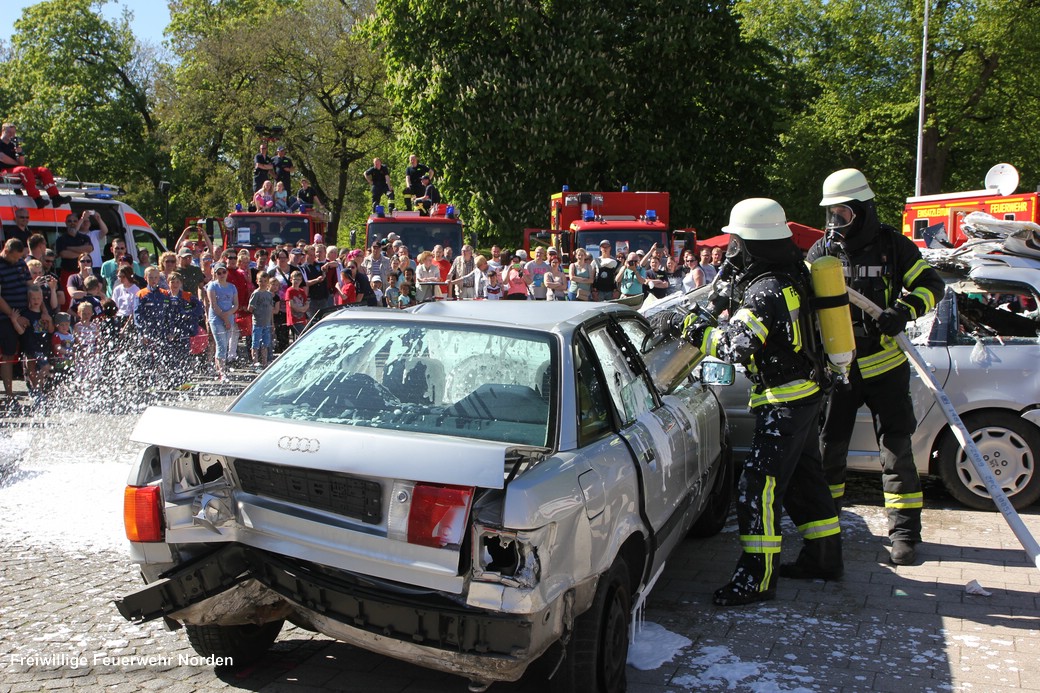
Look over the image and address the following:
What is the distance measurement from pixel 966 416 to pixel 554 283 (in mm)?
9337

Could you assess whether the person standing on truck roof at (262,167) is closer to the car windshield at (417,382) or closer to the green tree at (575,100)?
the green tree at (575,100)

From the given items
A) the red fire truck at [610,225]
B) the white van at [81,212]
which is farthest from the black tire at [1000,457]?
the white van at [81,212]

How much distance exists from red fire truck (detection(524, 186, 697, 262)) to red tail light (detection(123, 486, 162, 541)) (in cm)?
1247

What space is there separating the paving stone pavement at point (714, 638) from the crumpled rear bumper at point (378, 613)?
25.9 inches

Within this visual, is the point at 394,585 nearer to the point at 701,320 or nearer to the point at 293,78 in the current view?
the point at 701,320

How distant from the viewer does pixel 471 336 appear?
13.6 feet

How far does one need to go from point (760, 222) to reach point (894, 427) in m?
1.62

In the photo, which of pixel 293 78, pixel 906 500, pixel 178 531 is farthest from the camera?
pixel 293 78

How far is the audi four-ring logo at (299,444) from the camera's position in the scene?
10.8 ft

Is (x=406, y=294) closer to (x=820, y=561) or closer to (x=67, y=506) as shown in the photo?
(x=67, y=506)

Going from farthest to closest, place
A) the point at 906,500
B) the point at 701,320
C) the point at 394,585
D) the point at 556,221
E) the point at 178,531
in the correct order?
the point at 556,221
the point at 906,500
the point at 701,320
the point at 178,531
the point at 394,585

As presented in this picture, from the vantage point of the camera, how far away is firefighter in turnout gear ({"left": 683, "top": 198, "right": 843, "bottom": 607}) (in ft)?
16.0

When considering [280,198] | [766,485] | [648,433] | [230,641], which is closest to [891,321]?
[766,485]


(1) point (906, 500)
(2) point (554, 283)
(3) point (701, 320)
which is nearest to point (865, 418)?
(1) point (906, 500)
